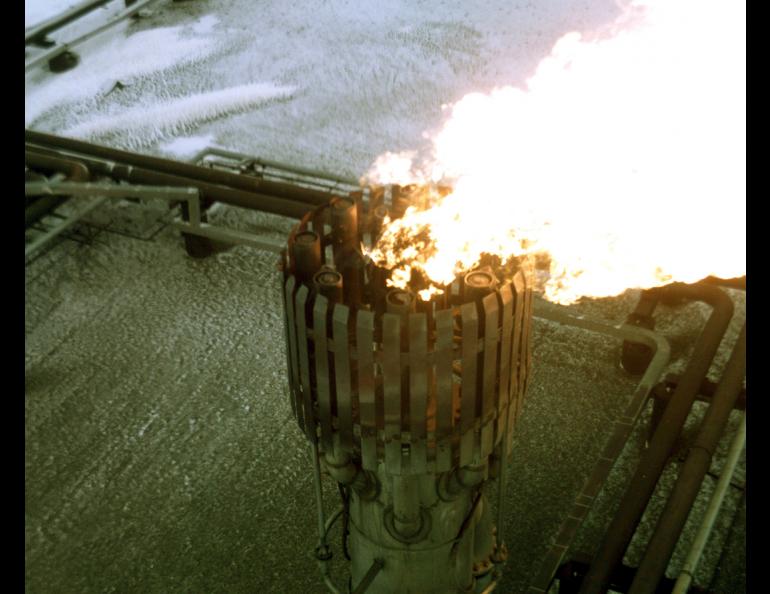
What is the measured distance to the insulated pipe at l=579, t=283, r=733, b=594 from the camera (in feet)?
10.9

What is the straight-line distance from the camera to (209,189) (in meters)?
5.39

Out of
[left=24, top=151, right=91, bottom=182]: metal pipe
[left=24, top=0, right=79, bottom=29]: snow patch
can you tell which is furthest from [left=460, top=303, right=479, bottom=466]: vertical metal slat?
[left=24, top=0, right=79, bottom=29]: snow patch

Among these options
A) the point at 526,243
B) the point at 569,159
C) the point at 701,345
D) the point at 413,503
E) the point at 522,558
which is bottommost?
the point at 522,558

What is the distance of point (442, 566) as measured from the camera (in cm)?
313

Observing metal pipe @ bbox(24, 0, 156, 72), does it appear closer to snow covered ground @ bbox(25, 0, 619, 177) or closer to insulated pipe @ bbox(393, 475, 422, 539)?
snow covered ground @ bbox(25, 0, 619, 177)

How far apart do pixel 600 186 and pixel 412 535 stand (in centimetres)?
183

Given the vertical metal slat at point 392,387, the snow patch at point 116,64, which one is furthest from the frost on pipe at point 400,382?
the snow patch at point 116,64

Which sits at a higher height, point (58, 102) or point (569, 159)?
point (569, 159)

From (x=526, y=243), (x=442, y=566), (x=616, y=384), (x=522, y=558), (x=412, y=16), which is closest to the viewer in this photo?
(x=526, y=243)

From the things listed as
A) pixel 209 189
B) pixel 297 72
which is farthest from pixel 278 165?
pixel 297 72

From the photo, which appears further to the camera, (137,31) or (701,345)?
(137,31)
